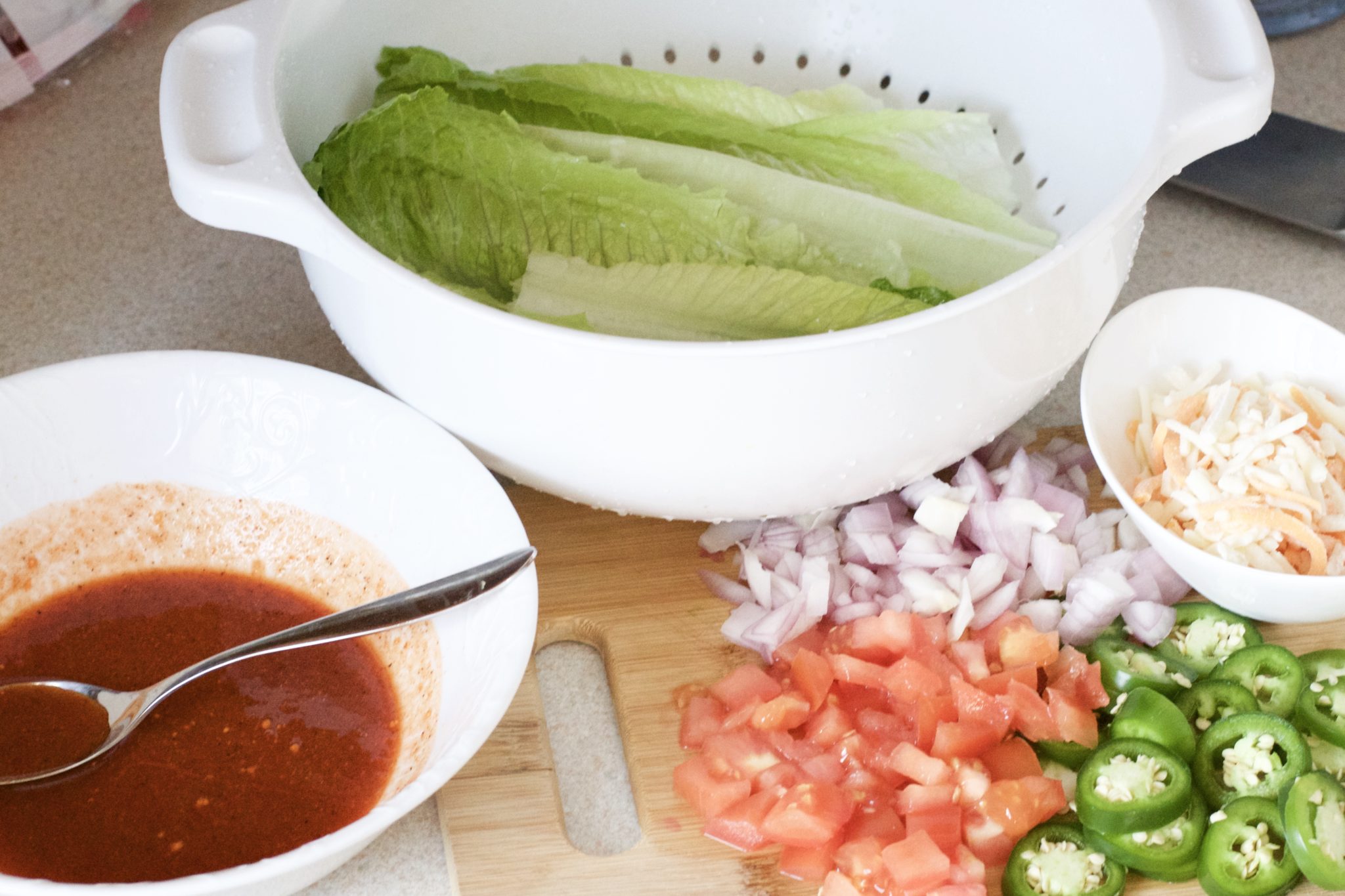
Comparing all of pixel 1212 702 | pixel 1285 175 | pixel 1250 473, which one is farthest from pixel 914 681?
pixel 1285 175

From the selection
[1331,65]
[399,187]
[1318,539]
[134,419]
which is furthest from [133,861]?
[1331,65]

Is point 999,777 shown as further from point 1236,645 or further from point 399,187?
point 399,187

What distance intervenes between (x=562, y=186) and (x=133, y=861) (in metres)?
0.69

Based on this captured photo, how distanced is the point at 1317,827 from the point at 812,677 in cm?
39

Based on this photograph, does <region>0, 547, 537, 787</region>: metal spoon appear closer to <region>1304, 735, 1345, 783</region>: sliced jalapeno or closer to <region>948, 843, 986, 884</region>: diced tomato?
<region>948, 843, 986, 884</region>: diced tomato

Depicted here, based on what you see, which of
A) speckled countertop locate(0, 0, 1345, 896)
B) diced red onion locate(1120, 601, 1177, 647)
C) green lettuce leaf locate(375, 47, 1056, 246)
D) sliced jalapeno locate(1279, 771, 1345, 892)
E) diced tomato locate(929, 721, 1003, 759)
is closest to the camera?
sliced jalapeno locate(1279, 771, 1345, 892)

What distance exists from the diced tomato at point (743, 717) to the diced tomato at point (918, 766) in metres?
0.12

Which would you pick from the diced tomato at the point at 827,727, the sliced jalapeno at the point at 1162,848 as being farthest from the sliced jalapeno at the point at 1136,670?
the diced tomato at the point at 827,727

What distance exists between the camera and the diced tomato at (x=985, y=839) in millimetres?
1020

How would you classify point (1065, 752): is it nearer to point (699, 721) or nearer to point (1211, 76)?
point (699, 721)

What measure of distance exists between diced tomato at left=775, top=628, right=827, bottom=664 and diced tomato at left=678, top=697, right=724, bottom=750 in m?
0.07

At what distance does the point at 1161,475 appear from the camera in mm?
1194

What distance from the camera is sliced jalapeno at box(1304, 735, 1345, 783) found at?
104cm

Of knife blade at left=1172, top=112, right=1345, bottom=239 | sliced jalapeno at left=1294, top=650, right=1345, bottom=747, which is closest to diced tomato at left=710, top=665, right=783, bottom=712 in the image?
sliced jalapeno at left=1294, top=650, right=1345, bottom=747
